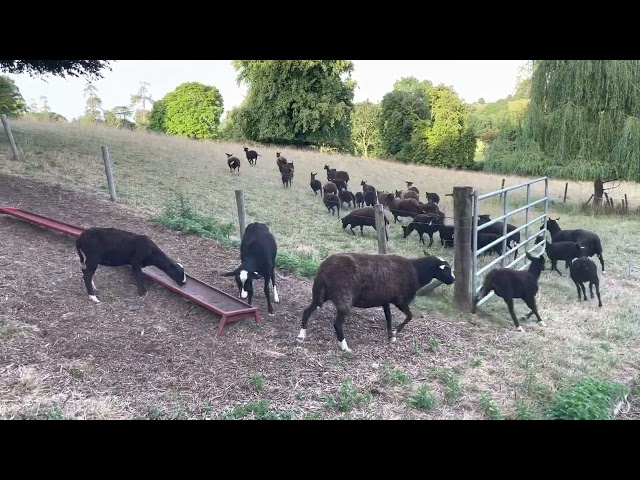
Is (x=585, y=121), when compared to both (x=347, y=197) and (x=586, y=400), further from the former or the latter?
(x=586, y=400)

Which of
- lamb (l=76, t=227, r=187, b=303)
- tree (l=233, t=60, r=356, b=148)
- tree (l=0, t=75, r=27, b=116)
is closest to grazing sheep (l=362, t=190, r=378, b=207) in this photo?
lamb (l=76, t=227, r=187, b=303)

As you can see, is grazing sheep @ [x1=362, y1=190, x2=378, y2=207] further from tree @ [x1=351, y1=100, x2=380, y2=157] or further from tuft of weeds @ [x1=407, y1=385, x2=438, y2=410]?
tree @ [x1=351, y1=100, x2=380, y2=157]

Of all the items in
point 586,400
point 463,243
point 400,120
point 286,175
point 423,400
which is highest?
point 400,120

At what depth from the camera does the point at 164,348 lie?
625cm

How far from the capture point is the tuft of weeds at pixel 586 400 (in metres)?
5.43

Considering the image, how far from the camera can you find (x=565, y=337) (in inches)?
319

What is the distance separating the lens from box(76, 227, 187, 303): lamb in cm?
743

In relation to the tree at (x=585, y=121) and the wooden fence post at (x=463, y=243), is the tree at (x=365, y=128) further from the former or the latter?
the wooden fence post at (x=463, y=243)

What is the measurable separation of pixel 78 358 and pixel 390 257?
13.9 feet

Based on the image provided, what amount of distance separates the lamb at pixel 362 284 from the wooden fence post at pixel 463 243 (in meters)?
1.12

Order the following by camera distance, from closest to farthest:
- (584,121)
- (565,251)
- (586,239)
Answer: (565,251) → (586,239) → (584,121)

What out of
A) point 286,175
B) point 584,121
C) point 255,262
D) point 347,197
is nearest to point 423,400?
point 255,262

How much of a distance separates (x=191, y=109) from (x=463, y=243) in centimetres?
3668

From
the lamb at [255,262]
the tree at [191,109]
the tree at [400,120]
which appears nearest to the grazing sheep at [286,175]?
the lamb at [255,262]
